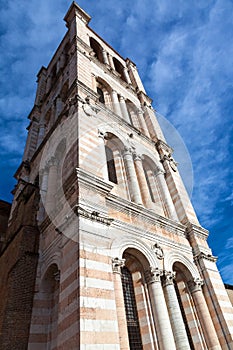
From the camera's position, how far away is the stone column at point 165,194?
1180cm

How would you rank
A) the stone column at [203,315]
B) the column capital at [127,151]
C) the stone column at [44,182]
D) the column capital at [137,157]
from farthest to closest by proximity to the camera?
the column capital at [137,157], the column capital at [127,151], the stone column at [44,182], the stone column at [203,315]

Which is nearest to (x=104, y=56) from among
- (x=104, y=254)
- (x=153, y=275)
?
(x=153, y=275)

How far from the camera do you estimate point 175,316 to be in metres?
8.01

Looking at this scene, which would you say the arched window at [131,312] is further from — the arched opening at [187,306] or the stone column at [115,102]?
the stone column at [115,102]

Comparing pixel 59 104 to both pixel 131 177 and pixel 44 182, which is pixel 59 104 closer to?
pixel 44 182

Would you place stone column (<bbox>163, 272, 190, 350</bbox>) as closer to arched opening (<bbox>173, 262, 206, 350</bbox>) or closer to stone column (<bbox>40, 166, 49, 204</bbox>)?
arched opening (<bbox>173, 262, 206, 350</bbox>)

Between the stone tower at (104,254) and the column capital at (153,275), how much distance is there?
0.03 meters

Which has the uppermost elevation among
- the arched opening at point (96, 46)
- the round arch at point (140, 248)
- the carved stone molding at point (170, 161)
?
the arched opening at point (96, 46)

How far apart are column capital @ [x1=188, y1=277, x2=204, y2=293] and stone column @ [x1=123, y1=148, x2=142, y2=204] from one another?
3573mm

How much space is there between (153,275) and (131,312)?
1.27 metres

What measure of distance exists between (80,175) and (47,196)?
3.36 m

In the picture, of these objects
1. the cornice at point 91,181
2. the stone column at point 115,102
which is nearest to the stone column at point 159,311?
the cornice at point 91,181

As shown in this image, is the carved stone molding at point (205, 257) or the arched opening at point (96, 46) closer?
the carved stone molding at point (205, 257)

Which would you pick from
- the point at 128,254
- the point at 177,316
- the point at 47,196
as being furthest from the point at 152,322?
the point at 47,196
